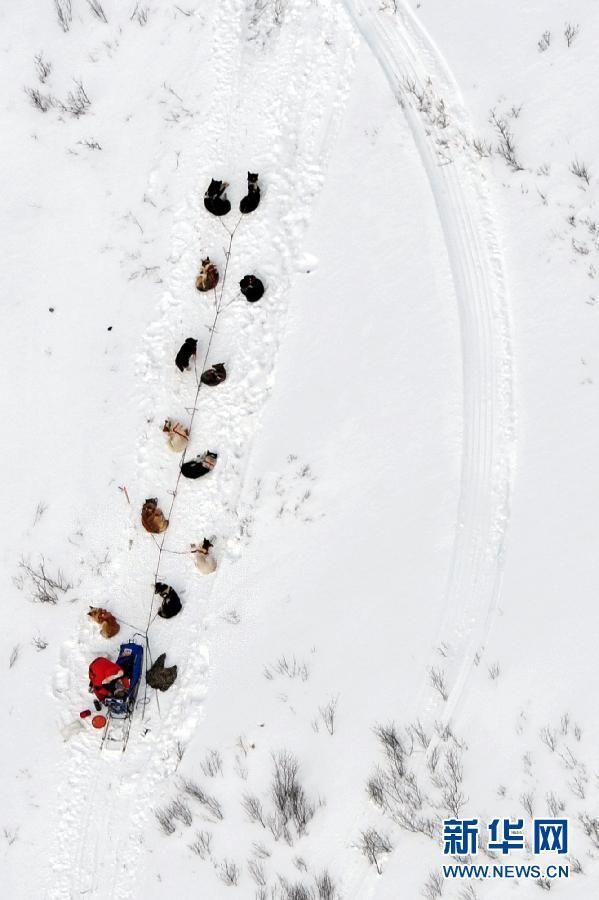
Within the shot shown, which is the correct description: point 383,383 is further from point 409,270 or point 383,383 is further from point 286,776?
point 286,776

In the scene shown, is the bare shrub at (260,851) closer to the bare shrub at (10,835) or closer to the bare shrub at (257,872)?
the bare shrub at (257,872)

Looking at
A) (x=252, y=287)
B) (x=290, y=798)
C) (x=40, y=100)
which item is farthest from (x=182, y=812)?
(x=40, y=100)

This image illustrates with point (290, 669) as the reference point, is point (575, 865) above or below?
below

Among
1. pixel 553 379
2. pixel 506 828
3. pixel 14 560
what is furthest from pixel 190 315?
pixel 506 828

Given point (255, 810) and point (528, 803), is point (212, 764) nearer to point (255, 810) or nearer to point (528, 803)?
point (255, 810)

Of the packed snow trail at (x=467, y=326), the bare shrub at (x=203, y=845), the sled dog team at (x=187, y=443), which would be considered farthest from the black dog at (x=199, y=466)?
the bare shrub at (x=203, y=845)

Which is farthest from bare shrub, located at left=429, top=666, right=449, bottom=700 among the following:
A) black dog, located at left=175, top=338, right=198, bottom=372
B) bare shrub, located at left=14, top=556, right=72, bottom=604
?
black dog, located at left=175, top=338, right=198, bottom=372

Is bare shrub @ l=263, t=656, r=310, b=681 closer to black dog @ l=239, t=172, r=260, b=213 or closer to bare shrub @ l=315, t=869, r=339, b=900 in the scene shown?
bare shrub @ l=315, t=869, r=339, b=900
